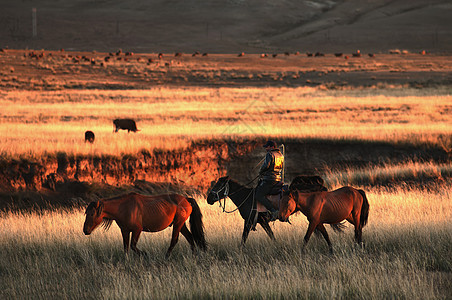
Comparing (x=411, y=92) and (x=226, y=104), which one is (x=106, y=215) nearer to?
(x=226, y=104)

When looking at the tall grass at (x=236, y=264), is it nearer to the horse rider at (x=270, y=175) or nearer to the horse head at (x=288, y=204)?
the horse head at (x=288, y=204)

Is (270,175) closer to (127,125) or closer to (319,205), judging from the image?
(319,205)

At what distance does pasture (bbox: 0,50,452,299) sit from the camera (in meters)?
8.16

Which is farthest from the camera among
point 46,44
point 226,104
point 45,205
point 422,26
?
point 422,26

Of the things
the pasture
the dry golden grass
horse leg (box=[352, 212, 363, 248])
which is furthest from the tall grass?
the dry golden grass

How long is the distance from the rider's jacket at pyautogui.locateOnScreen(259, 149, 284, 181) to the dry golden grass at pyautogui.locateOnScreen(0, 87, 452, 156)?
1338cm

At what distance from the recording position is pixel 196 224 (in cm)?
910

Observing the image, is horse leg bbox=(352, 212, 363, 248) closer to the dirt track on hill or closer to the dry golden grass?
the dry golden grass

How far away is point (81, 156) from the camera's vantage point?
70.3 feet

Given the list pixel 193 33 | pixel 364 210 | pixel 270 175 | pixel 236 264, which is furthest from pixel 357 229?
pixel 193 33

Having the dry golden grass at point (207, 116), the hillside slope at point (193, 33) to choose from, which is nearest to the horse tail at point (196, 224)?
the dry golden grass at point (207, 116)

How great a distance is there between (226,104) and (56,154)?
2624cm

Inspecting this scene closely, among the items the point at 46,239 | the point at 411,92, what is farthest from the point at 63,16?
the point at 46,239

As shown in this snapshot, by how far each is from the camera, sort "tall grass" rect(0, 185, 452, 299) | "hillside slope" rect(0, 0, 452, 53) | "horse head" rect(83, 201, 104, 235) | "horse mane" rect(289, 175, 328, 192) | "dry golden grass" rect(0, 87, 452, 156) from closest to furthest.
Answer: "tall grass" rect(0, 185, 452, 299) → "horse head" rect(83, 201, 104, 235) → "horse mane" rect(289, 175, 328, 192) → "dry golden grass" rect(0, 87, 452, 156) → "hillside slope" rect(0, 0, 452, 53)
